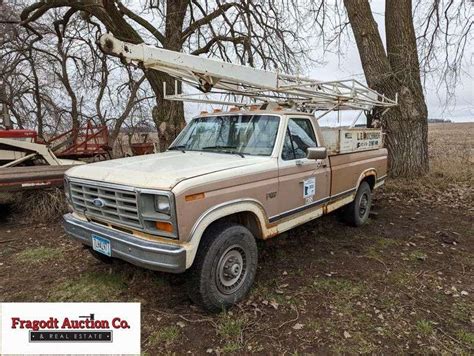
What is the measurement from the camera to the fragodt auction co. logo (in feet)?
9.37

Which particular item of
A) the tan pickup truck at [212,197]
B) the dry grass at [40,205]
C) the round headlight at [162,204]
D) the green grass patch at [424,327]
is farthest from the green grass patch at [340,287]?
the dry grass at [40,205]

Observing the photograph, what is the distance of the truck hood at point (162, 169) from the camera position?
2898 millimetres

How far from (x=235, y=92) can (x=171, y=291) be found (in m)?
3.28

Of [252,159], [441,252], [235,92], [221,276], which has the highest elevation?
[235,92]

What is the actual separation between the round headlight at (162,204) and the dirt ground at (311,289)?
113cm

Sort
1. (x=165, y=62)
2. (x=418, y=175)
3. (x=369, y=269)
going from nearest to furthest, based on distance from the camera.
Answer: (x=165, y=62), (x=369, y=269), (x=418, y=175)

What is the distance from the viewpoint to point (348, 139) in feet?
17.2

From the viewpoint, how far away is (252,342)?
2889 millimetres

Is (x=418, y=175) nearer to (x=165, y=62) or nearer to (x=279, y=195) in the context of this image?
(x=279, y=195)

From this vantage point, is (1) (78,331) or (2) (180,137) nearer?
(1) (78,331)

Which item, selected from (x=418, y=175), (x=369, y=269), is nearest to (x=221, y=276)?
(x=369, y=269)

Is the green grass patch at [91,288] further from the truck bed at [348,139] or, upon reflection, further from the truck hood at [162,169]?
the truck bed at [348,139]

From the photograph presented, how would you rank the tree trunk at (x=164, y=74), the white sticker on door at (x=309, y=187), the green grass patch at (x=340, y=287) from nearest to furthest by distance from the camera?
the green grass patch at (x=340, y=287), the white sticker on door at (x=309, y=187), the tree trunk at (x=164, y=74)

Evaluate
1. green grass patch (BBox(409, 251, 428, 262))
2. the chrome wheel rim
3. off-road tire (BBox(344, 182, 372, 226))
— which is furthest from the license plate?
off-road tire (BBox(344, 182, 372, 226))
